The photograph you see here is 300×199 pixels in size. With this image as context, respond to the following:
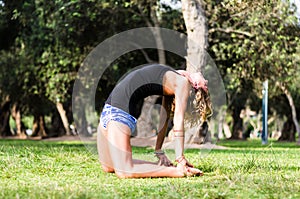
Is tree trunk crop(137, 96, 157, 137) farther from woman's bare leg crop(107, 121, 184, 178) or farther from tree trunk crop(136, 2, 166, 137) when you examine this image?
woman's bare leg crop(107, 121, 184, 178)

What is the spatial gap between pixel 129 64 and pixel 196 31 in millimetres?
9206

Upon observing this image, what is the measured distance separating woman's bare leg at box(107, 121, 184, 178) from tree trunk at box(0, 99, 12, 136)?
33.1 meters

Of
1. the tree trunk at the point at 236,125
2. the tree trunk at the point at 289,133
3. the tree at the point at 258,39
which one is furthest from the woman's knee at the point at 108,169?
the tree trunk at the point at 236,125

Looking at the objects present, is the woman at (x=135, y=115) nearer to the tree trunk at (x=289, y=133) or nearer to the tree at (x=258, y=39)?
the tree at (x=258, y=39)

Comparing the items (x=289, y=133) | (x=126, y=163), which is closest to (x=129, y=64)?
(x=289, y=133)

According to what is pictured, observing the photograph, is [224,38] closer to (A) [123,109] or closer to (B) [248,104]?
(A) [123,109]

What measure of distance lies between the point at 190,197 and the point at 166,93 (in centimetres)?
230

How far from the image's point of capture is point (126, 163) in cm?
622

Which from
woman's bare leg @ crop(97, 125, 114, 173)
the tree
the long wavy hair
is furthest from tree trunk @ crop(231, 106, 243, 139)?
the long wavy hair

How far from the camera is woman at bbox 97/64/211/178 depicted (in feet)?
20.4

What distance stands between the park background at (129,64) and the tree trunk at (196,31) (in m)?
0.07

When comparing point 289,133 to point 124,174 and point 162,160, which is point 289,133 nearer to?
point 162,160

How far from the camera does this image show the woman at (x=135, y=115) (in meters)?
6.23

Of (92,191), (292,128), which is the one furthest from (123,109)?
(292,128)
